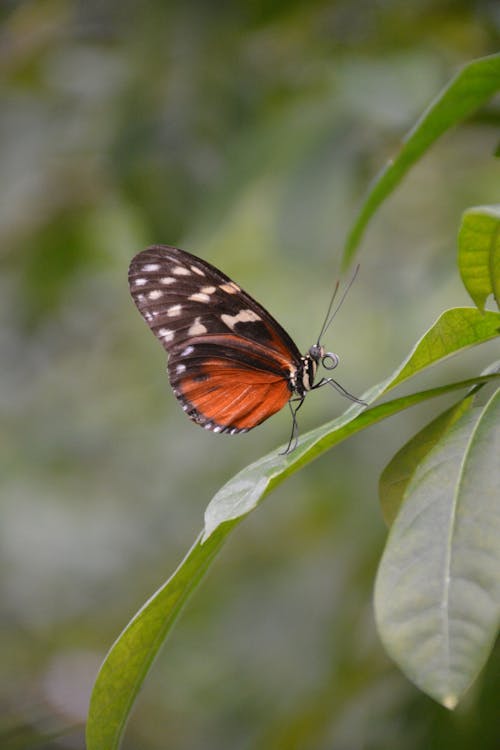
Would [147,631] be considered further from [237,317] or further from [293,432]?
[293,432]

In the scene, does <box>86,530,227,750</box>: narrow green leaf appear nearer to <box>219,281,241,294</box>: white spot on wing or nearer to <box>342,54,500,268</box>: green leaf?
<box>342,54,500,268</box>: green leaf

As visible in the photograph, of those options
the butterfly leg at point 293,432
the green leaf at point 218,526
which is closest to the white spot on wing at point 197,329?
the butterfly leg at point 293,432

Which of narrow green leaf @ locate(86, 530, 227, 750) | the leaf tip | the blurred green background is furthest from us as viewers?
the blurred green background

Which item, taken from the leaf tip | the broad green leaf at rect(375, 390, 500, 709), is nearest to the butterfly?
the broad green leaf at rect(375, 390, 500, 709)

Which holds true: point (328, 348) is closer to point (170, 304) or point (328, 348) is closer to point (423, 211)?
point (423, 211)

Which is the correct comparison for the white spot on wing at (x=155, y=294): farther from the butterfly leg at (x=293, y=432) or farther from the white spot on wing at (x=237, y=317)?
the butterfly leg at (x=293, y=432)

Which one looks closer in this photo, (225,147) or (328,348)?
(225,147)

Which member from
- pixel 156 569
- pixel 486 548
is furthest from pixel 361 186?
pixel 156 569
